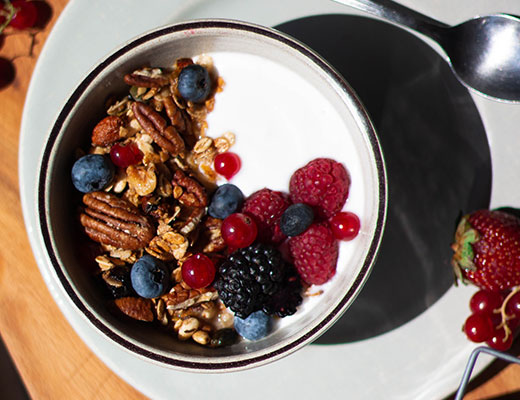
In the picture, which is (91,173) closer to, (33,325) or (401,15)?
(33,325)

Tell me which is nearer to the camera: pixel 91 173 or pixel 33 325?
pixel 91 173

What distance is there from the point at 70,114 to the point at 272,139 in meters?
0.32

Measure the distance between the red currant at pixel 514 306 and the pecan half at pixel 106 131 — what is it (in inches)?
28.3

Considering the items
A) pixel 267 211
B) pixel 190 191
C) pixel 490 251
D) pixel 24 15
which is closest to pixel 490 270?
pixel 490 251

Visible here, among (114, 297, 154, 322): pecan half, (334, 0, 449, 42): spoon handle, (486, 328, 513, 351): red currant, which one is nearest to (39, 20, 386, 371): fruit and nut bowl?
(114, 297, 154, 322): pecan half

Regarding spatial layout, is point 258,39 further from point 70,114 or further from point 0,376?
point 0,376

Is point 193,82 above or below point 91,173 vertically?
above

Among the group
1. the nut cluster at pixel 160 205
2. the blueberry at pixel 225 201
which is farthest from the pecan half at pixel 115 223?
the blueberry at pixel 225 201

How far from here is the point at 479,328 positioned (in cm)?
99

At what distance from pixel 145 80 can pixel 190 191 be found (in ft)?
0.62

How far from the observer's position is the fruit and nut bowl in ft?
2.94

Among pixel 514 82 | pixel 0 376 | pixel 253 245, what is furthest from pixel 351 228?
pixel 0 376

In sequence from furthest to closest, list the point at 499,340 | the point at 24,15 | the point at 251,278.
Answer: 1. the point at 24,15
2. the point at 499,340
3. the point at 251,278

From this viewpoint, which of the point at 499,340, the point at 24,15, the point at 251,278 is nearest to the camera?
the point at 251,278
